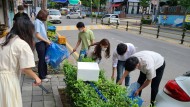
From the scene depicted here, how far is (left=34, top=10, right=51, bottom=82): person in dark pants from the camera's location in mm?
4734

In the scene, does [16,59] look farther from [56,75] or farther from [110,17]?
[110,17]

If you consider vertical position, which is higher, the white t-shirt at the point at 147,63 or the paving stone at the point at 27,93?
the white t-shirt at the point at 147,63

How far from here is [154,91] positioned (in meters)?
3.90

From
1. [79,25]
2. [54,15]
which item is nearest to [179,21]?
[54,15]

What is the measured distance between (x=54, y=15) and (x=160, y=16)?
15.2 meters


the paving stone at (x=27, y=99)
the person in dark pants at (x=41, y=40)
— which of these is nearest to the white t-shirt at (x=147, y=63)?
the paving stone at (x=27, y=99)

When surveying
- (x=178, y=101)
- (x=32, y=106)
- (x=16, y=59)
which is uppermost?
(x=16, y=59)

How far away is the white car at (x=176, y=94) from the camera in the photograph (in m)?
2.36

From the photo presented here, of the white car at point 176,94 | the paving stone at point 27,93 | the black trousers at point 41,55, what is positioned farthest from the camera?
the black trousers at point 41,55

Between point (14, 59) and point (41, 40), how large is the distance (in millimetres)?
2584

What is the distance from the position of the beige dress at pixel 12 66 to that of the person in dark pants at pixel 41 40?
239 centimetres

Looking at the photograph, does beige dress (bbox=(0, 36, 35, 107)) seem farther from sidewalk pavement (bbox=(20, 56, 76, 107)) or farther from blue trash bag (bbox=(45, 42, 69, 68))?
blue trash bag (bbox=(45, 42, 69, 68))

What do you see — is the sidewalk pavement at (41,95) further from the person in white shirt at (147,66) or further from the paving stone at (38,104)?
the person in white shirt at (147,66)

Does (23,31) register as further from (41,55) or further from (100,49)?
(41,55)
